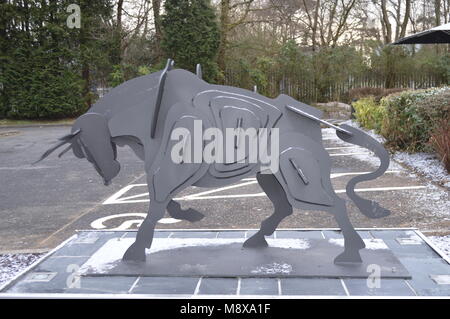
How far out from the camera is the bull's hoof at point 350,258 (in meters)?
3.67

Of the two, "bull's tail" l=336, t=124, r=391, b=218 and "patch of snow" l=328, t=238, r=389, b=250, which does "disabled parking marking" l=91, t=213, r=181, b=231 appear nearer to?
"patch of snow" l=328, t=238, r=389, b=250

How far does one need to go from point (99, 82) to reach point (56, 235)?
16878mm

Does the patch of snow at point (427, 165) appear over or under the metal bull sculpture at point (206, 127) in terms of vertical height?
under

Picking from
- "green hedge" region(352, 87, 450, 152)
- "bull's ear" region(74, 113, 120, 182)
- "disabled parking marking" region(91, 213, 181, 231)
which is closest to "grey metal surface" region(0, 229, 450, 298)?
"bull's ear" region(74, 113, 120, 182)

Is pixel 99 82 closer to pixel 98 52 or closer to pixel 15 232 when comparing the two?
pixel 98 52

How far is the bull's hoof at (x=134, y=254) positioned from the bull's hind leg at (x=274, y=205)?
0.93 m

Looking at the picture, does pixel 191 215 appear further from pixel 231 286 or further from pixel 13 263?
pixel 13 263

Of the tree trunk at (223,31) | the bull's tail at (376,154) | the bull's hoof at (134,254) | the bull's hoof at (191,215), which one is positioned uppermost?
the tree trunk at (223,31)

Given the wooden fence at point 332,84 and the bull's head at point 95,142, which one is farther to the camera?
the wooden fence at point 332,84

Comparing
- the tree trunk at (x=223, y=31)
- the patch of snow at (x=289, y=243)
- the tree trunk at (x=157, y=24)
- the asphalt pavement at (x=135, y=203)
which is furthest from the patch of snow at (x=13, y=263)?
the tree trunk at (x=157, y=24)

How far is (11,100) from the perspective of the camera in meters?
19.1

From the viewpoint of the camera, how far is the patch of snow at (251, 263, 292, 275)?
11.7ft

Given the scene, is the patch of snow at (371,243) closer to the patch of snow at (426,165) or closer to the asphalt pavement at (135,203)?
the asphalt pavement at (135,203)
